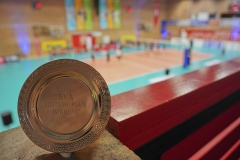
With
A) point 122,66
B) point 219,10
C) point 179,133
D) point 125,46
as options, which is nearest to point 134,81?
point 122,66

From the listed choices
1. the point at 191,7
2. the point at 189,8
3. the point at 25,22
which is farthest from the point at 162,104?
the point at 191,7

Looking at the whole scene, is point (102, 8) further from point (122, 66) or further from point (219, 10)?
point (219, 10)

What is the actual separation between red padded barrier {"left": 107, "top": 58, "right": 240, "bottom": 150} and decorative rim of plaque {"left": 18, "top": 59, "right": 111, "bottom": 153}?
0.14 metres

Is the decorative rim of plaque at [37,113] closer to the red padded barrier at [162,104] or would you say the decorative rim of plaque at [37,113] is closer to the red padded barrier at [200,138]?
the red padded barrier at [162,104]

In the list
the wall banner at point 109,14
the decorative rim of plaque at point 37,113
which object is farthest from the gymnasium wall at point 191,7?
the decorative rim of plaque at point 37,113

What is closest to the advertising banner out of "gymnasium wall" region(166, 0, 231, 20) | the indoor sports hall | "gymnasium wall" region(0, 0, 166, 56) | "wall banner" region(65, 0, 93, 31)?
the indoor sports hall

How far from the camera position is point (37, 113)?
0.57 m

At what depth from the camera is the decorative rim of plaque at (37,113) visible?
0.56 m

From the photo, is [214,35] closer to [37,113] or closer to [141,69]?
[141,69]

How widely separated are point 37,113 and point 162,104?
1.77 feet

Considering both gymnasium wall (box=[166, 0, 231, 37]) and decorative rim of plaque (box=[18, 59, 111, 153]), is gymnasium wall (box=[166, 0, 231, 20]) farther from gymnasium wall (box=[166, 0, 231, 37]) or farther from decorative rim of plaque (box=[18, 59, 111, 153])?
decorative rim of plaque (box=[18, 59, 111, 153])

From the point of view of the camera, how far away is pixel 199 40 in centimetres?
826

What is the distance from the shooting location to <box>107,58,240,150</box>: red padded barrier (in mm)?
755

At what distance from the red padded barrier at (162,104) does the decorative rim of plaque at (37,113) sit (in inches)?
5.4
